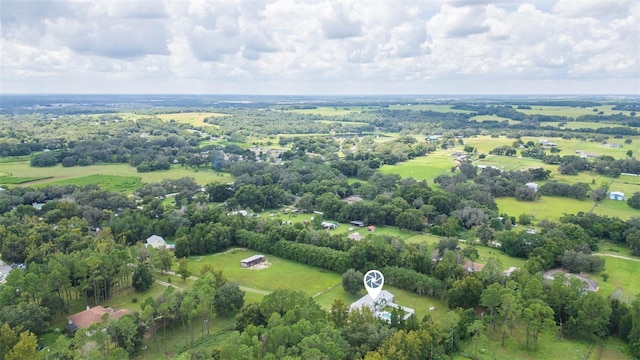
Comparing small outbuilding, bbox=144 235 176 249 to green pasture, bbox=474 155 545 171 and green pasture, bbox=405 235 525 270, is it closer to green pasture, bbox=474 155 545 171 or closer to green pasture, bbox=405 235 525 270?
green pasture, bbox=405 235 525 270

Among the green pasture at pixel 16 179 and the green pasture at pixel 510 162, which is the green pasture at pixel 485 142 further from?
the green pasture at pixel 16 179

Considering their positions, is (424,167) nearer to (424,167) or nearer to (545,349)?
(424,167)

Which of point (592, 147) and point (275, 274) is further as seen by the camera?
point (592, 147)

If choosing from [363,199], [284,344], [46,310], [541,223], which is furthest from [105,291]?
[541,223]

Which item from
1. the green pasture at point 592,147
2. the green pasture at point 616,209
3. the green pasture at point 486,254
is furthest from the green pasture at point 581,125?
the green pasture at point 486,254

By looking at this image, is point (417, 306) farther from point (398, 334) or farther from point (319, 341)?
point (319, 341)

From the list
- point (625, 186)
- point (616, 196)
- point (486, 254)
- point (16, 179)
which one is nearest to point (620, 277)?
point (486, 254)
